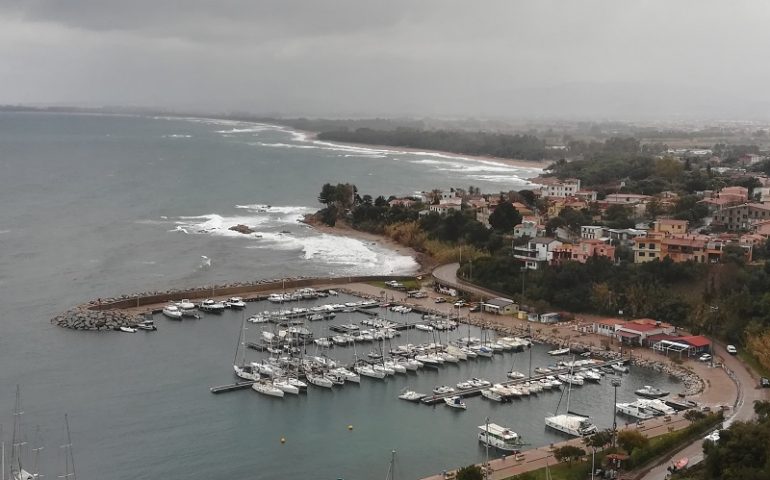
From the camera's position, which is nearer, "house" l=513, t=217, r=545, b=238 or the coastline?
"house" l=513, t=217, r=545, b=238

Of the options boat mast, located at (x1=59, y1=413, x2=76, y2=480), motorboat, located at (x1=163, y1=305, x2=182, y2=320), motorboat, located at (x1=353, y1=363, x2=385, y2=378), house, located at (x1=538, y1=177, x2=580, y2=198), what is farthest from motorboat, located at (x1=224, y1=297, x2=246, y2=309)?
A: house, located at (x1=538, y1=177, x2=580, y2=198)

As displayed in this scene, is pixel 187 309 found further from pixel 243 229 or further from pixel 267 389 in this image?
pixel 243 229

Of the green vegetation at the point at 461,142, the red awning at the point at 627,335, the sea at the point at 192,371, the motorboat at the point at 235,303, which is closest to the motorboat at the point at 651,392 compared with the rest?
the sea at the point at 192,371

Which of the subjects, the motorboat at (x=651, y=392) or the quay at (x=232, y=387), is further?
the quay at (x=232, y=387)

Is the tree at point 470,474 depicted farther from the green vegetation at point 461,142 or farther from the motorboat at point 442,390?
the green vegetation at point 461,142

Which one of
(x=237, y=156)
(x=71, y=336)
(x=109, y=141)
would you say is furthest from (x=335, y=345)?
(x=109, y=141)

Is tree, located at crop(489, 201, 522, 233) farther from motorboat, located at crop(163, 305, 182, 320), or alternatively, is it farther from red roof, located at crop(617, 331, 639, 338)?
motorboat, located at crop(163, 305, 182, 320)
